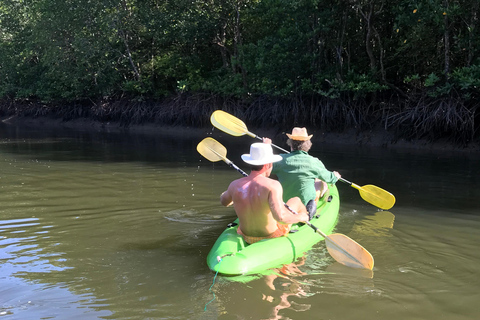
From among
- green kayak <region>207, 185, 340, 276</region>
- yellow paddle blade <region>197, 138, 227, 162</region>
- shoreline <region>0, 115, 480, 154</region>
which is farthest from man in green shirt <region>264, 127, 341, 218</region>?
shoreline <region>0, 115, 480, 154</region>

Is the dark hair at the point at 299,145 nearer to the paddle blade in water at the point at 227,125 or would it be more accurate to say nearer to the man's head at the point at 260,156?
the man's head at the point at 260,156

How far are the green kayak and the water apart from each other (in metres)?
0.11

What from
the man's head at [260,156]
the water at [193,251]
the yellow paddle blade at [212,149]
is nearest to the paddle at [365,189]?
the water at [193,251]

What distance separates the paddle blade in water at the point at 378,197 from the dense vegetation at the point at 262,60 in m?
5.79

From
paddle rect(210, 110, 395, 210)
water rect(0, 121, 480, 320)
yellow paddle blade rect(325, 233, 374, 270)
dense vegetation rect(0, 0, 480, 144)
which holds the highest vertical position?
dense vegetation rect(0, 0, 480, 144)

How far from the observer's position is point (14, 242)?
5.08m

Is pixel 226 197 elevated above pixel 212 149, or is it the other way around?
pixel 212 149

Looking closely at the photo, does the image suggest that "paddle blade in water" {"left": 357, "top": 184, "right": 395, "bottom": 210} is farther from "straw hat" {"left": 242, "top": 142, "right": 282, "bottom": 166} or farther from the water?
"straw hat" {"left": 242, "top": 142, "right": 282, "bottom": 166}

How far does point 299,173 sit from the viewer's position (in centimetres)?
514

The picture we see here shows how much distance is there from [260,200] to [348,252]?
0.97 metres

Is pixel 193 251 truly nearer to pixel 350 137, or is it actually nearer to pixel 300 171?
pixel 300 171

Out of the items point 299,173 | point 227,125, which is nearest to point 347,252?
point 299,173

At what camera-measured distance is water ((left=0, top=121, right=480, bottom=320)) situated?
356 cm

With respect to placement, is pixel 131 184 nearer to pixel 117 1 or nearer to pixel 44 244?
pixel 44 244
